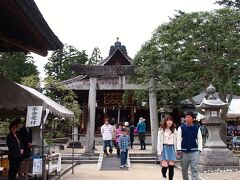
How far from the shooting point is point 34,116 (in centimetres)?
1044

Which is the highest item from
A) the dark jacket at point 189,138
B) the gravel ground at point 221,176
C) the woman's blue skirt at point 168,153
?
the dark jacket at point 189,138

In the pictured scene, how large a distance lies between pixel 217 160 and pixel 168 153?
6.02m

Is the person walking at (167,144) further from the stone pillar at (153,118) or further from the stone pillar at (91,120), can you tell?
the stone pillar at (91,120)

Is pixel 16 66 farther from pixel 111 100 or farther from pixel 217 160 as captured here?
pixel 217 160

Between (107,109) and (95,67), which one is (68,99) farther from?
(95,67)

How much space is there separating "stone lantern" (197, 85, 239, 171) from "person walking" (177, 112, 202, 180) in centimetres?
607

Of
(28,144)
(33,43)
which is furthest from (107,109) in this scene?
(33,43)

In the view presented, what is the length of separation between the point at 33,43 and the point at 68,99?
2026 centimetres

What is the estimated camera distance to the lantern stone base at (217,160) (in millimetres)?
15713

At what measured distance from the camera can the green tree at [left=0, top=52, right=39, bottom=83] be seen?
45.0 m

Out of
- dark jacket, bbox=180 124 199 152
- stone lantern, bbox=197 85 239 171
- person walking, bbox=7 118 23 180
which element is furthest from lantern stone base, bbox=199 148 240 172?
person walking, bbox=7 118 23 180

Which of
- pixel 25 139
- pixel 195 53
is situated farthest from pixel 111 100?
pixel 25 139

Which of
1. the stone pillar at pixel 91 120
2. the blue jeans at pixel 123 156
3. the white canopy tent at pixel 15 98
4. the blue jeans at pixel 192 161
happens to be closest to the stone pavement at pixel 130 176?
the blue jeans at pixel 123 156

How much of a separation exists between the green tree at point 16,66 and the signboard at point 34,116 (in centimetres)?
3379
